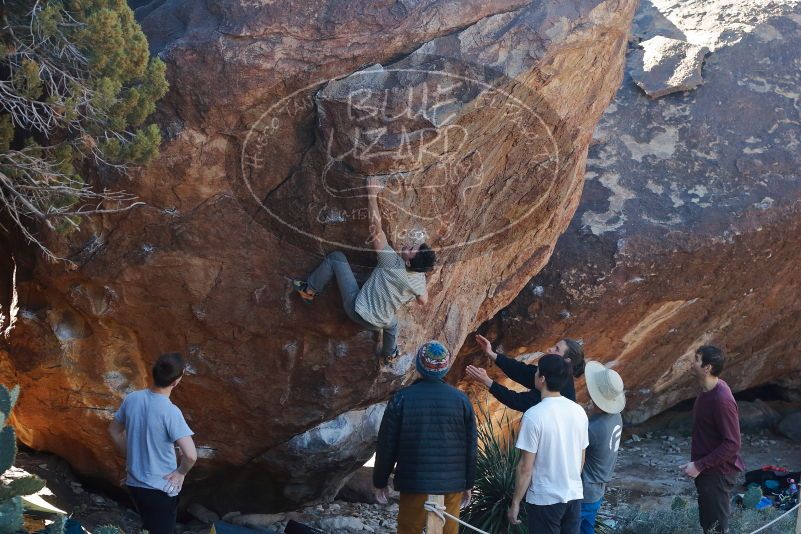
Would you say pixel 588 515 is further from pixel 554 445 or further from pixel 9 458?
pixel 9 458

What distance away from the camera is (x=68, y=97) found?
18.4 feet

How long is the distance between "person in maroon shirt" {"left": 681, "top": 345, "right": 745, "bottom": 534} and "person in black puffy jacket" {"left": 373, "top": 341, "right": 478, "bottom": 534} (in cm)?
170

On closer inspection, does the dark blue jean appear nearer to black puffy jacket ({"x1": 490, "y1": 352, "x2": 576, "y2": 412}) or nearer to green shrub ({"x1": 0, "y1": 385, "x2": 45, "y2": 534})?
black puffy jacket ({"x1": 490, "y1": 352, "x2": 576, "y2": 412})

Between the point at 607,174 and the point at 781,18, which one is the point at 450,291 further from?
the point at 781,18

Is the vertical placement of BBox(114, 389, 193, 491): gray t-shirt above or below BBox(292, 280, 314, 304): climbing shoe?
below

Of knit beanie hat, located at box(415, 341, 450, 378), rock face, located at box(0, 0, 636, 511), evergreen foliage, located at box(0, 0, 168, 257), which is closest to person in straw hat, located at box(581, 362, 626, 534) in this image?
knit beanie hat, located at box(415, 341, 450, 378)

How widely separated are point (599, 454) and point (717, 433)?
85 cm

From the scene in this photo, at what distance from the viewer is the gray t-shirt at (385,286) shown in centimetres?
626

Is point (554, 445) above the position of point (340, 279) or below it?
below

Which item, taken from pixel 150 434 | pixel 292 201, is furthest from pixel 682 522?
pixel 150 434

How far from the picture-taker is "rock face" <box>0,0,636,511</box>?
6090 millimetres

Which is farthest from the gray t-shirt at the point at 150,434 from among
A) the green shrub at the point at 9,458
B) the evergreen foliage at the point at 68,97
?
the evergreen foliage at the point at 68,97

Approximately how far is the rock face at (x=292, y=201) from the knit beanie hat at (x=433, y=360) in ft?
4.48

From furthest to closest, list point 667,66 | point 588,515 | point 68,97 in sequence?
point 667,66, point 588,515, point 68,97
